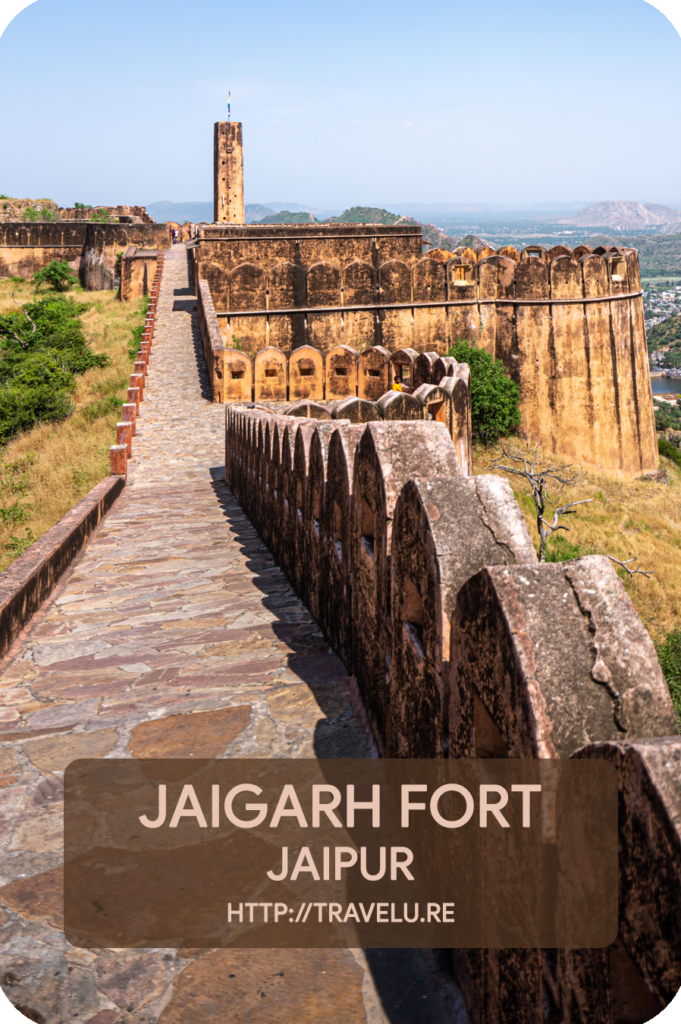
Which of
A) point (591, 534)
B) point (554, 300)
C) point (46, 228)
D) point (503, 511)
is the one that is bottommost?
point (591, 534)

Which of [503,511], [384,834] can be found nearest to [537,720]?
[503,511]

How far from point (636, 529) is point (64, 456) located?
38.4ft

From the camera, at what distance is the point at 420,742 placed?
1.94m

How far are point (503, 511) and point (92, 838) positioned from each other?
4.48 ft

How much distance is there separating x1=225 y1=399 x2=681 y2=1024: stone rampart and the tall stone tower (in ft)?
130

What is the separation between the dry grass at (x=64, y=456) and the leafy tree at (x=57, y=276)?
837 cm

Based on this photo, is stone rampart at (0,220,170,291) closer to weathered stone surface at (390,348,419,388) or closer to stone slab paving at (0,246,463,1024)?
weathered stone surface at (390,348,419,388)

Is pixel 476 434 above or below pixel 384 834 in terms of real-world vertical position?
above

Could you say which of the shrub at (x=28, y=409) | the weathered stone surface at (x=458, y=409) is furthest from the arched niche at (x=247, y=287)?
the weathered stone surface at (x=458, y=409)

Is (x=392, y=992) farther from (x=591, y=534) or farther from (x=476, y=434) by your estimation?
(x=476, y=434)

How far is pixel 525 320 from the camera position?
22.6m

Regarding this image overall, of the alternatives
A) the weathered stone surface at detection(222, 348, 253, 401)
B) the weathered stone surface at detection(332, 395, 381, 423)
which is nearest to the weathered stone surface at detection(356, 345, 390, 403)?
the weathered stone surface at detection(222, 348, 253, 401)

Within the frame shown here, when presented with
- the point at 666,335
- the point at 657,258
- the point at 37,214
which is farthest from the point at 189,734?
the point at 657,258

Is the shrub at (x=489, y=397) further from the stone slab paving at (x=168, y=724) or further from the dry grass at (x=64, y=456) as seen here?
the stone slab paving at (x=168, y=724)
